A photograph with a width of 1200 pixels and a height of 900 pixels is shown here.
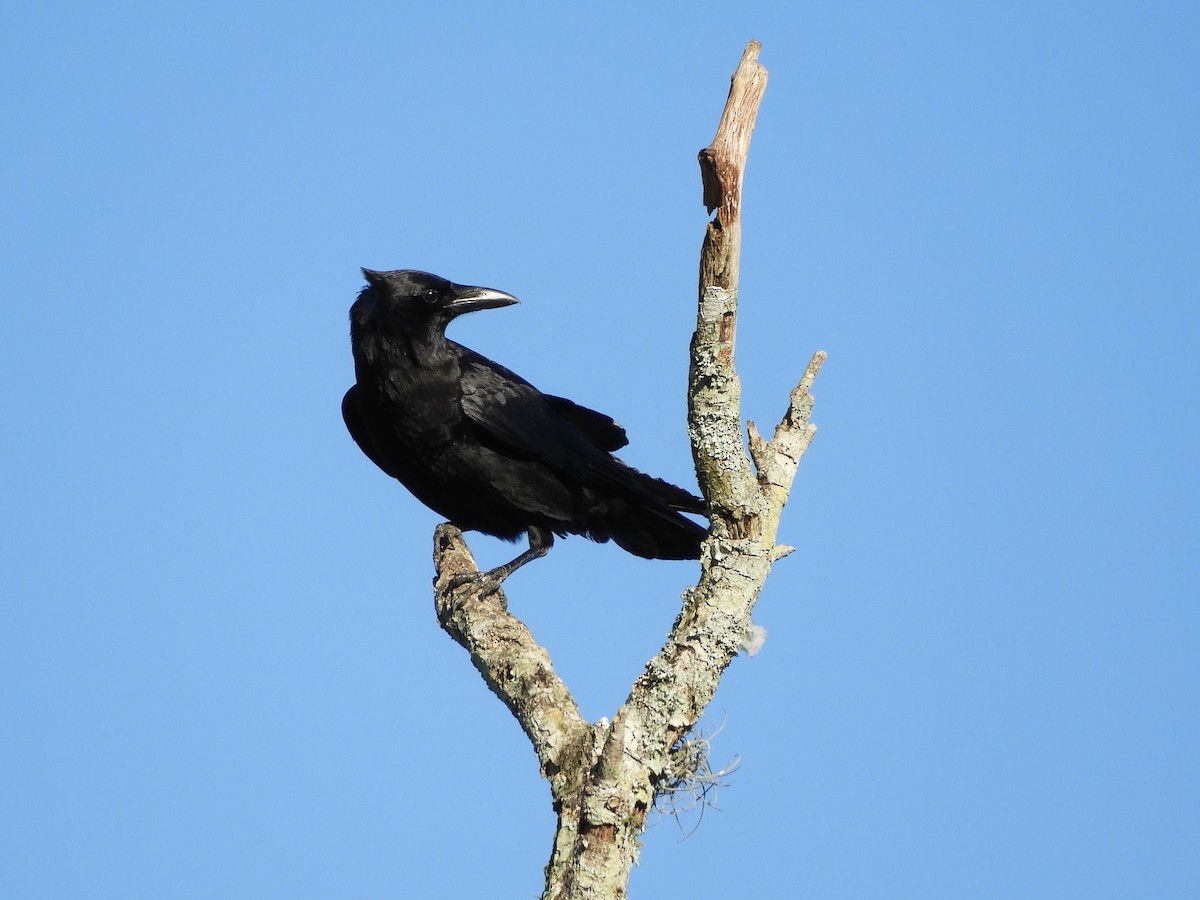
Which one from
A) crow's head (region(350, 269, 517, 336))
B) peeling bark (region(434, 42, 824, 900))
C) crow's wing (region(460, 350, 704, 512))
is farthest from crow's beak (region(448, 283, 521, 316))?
peeling bark (region(434, 42, 824, 900))

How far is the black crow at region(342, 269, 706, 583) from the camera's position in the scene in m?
6.82

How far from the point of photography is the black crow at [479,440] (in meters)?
6.82

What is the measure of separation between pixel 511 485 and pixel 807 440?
2.50 meters

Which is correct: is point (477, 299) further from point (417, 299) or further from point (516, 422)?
point (516, 422)

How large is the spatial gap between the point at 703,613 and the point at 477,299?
10.7 feet

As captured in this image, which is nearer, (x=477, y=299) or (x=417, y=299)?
(x=417, y=299)

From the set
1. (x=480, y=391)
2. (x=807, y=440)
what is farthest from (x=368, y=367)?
(x=807, y=440)

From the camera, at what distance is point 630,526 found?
23.8 feet

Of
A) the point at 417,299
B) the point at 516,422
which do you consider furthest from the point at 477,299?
the point at 516,422

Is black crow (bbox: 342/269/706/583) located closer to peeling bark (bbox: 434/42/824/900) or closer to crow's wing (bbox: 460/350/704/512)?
crow's wing (bbox: 460/350/704/512)

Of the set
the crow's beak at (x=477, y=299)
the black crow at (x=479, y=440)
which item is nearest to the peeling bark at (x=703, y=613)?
the black crow at (x=479, y=440)

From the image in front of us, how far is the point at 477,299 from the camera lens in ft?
23.4

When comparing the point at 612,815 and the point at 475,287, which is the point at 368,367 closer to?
the point at 475,287

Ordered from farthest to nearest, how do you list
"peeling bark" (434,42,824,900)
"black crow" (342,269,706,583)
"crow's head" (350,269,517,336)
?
"crow's head" (350,269,517,336), "black crow" (342,269,706,583), "peeling bark" (434,42,824,900)
